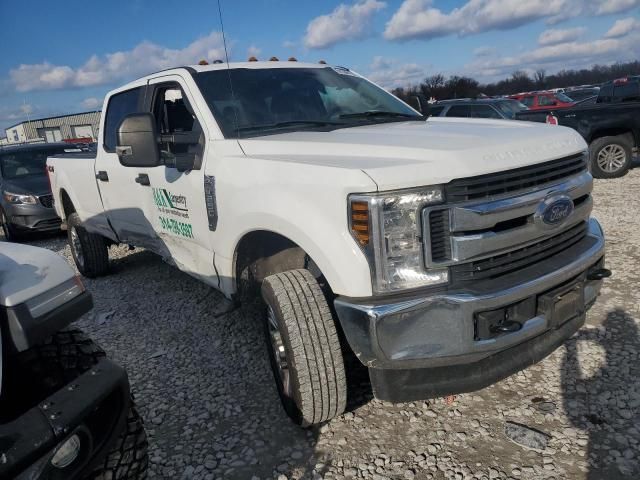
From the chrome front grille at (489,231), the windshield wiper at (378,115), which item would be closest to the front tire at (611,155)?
the windshield wiper at (378,115)

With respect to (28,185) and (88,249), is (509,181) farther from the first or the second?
(28,185)

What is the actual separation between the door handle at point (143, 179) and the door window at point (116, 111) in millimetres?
726

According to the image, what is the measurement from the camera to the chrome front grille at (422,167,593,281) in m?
2.08

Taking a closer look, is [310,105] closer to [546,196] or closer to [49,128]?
[546,196]

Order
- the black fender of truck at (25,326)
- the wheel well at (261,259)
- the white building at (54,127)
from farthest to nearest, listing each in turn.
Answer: the white building at (54,127)
the wheel well at (261,259)
the black fender of truck at (25,326)

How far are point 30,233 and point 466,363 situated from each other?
8829 millimetres

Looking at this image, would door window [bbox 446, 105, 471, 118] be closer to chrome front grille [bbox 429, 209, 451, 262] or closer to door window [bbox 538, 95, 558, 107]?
door window [bbox 538, 95, 558, 107]

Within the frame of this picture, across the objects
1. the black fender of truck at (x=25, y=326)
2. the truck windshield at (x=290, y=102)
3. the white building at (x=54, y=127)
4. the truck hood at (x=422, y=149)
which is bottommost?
the black fender of truck at (x=25, y=326)

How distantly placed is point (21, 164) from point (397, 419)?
924cm

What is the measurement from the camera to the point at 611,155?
899cm

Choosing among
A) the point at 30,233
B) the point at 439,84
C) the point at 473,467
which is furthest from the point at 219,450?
the point at 439,84

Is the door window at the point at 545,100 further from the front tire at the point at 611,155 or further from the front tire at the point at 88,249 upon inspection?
the front tire at the point at 88,249

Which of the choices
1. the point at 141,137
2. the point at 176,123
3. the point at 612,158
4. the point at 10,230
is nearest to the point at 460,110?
the point at 612,158

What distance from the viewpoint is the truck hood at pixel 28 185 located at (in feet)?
27.9
